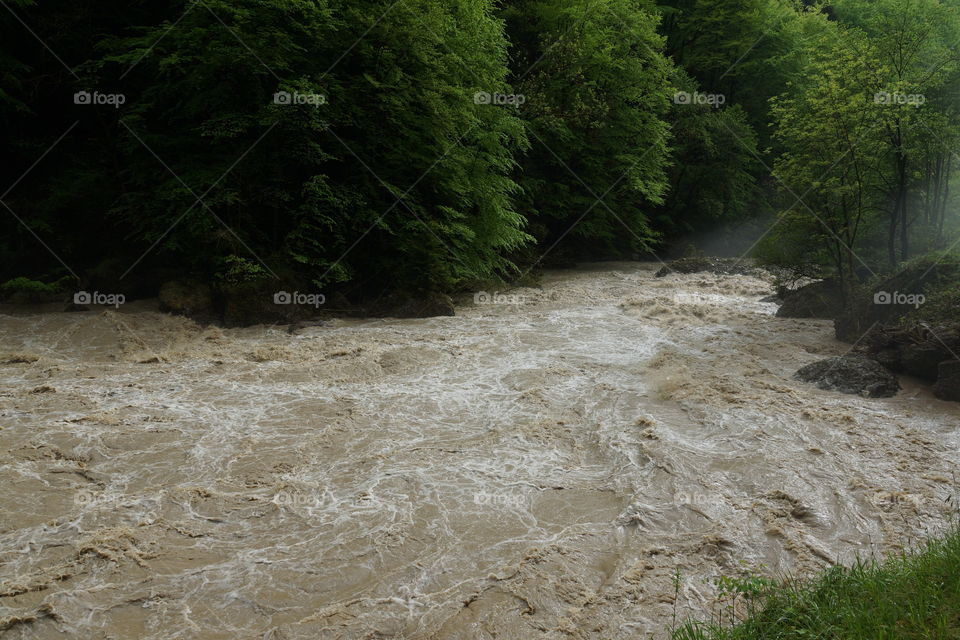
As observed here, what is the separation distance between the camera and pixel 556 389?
30.8 ft

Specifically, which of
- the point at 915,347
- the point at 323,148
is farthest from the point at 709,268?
the point at 323,148

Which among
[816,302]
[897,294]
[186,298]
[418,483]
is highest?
[897,294]

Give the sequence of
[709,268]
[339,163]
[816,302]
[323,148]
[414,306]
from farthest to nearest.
Result: [709,268] < [816,302] < [414,306] < [339,163] < [323,148]

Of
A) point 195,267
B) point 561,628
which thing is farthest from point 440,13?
point 561,628

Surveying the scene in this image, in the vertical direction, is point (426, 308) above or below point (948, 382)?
above

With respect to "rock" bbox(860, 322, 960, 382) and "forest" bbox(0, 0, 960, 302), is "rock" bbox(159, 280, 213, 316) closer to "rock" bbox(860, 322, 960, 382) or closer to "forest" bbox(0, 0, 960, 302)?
"forest" bbox(0, 0, 960, 302)

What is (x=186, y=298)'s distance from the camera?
1268 centimetres

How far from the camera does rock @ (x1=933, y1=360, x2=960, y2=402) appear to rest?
28.5ft

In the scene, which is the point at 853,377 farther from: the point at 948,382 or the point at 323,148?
the point at 323,148

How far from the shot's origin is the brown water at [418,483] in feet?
14.6

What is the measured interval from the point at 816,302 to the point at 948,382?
6404 millimetres

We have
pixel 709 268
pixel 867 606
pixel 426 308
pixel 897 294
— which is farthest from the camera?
pixel 709 268

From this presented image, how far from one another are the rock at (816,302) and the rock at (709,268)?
6.80 m

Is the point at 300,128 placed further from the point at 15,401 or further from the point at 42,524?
the point at 42,524
